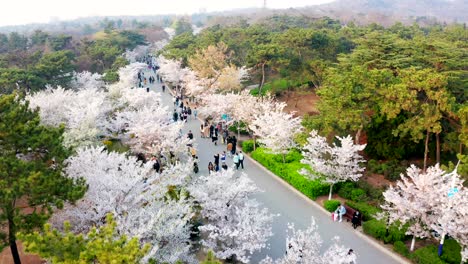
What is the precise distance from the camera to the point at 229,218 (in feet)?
46.1

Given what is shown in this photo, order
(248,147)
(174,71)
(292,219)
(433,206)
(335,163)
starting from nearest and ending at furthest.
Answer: (433,206)
(292,219)
(335,163)
(248,147)
(174,71)

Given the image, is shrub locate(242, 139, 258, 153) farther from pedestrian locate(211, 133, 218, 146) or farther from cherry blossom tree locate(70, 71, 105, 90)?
cherry blossom tree locate(70, 71, 105, 90)

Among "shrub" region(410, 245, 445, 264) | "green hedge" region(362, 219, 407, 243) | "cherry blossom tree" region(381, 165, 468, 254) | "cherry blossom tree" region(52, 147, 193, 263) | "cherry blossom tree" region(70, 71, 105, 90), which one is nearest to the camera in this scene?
"cherry blossom tree" region(52, 147, 193, 263)

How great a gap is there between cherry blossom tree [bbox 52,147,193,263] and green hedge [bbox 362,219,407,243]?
7.89 metres

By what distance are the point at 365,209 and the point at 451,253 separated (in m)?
4.05

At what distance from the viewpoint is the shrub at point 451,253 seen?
14.0 meters

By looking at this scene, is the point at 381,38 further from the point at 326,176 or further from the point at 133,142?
the point at 133,142

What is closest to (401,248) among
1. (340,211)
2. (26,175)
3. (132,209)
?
(340,211)

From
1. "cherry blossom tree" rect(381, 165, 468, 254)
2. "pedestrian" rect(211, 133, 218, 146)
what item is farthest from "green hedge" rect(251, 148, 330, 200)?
"cherry blossom tree" rect(381, 165, 468, 254)

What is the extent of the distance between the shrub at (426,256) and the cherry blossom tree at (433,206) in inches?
21.5

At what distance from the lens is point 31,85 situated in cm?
3756

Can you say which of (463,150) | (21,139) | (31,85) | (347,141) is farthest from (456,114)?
(31,85)

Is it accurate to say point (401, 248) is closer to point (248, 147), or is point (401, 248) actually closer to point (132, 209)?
point (132, 209)

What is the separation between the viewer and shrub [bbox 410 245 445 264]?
1381cm
